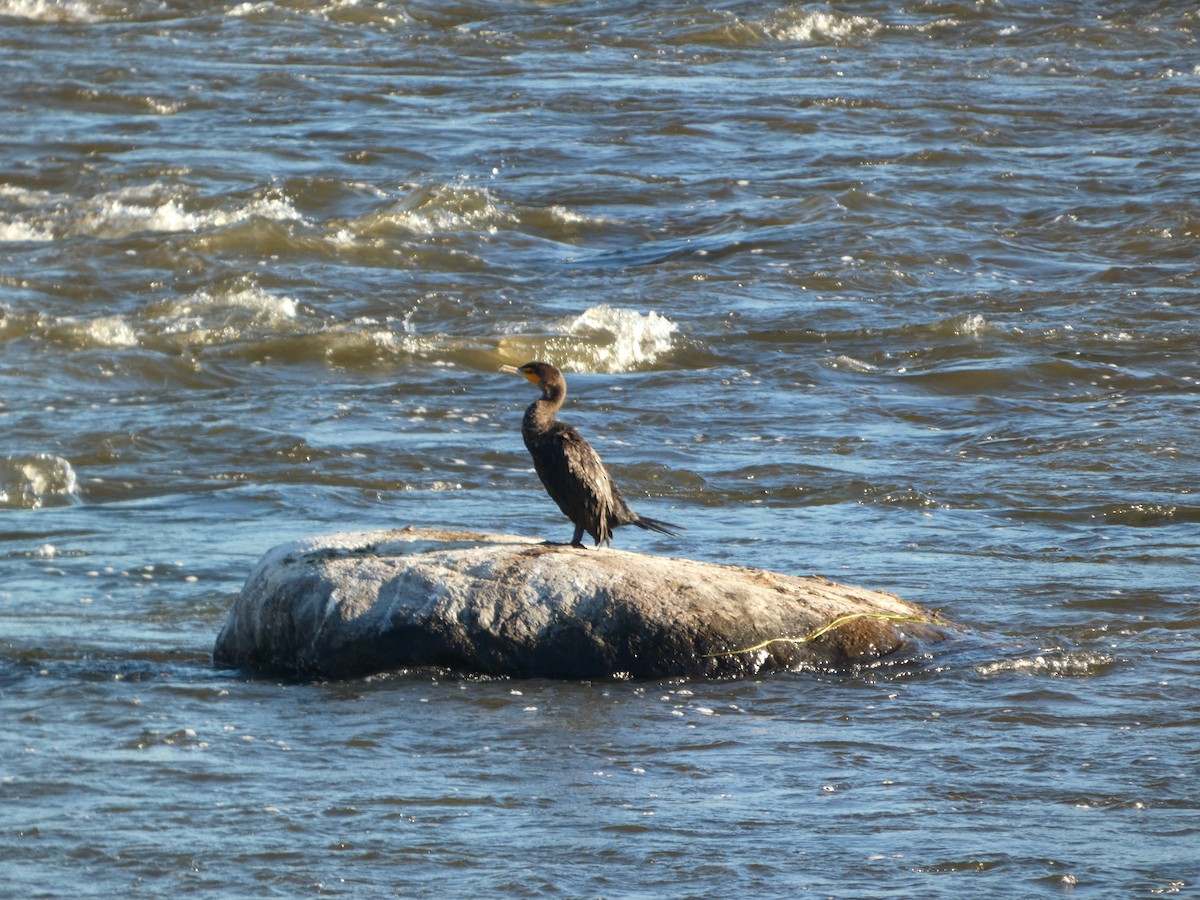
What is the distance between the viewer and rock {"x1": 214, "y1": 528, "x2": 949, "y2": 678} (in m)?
6.67

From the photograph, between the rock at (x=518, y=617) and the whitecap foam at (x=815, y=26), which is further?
the whitecap foam at (x=815, y=26)

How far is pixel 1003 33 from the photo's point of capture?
2428 cm

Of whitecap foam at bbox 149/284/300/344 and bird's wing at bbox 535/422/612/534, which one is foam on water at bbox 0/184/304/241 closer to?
whitecap foam at bbox 149/284/300/344

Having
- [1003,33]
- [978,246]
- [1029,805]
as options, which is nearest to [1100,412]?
[978,246]

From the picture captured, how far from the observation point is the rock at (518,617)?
21.9ft

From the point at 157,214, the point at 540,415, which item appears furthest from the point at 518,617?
the point at 157,214

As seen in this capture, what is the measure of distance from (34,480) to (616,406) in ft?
12.1

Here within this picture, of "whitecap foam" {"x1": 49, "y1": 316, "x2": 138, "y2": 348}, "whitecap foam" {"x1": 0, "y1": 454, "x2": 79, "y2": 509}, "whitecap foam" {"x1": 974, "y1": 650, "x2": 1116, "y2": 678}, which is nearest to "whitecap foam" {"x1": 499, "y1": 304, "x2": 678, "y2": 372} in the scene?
"whitecap foam" {"x1": 49, "y1": 316, "x2": 138, "y2": 348}

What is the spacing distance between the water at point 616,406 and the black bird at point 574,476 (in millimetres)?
961

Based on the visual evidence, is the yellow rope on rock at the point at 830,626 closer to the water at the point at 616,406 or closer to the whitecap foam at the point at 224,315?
the water at the point at 616,406

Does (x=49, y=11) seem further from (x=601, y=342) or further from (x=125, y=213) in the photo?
(x=601, y=342)

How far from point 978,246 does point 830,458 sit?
5.87 meters

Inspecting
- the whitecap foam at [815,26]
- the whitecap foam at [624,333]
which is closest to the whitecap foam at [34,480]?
the whitecap foam at [624,333]

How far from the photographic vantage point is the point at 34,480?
985 centimetres
